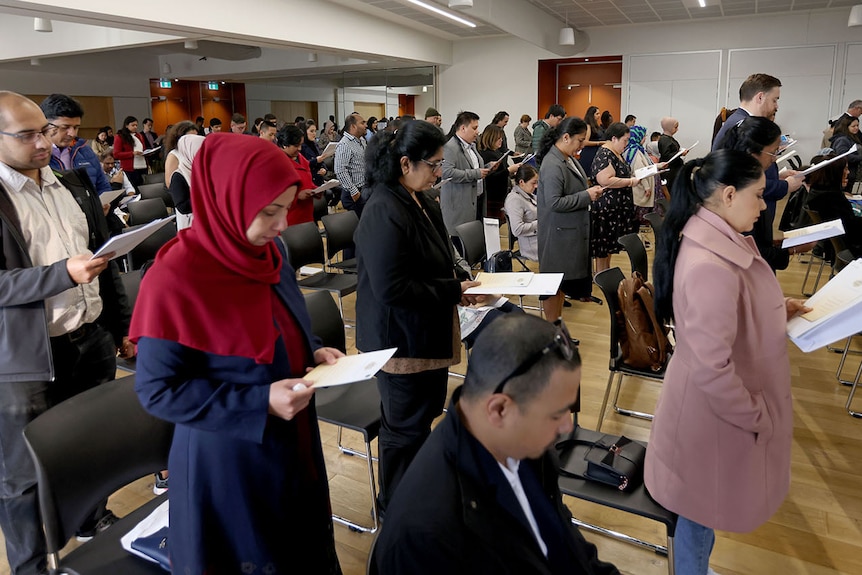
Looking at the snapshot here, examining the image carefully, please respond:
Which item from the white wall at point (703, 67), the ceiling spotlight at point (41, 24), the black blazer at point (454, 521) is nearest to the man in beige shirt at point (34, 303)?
the black blazer at point (454, 521)

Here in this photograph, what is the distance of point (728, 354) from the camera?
1613mm

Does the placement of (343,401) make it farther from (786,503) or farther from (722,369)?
(786,503)

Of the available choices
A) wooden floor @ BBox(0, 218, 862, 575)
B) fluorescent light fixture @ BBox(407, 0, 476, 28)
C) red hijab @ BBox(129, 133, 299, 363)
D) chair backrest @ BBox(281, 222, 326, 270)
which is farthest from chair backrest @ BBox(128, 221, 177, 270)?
fluorescent light fixture @ BBox(407, 0, 476, 28)

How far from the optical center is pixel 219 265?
1.33 meters

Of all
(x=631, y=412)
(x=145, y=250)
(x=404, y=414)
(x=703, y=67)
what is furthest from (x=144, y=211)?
(x=703, y=67)

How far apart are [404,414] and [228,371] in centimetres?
100

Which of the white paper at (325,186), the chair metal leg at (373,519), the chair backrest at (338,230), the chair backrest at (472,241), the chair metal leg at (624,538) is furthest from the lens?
the white paper at (325,186)

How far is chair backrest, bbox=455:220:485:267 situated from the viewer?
13.8 ft

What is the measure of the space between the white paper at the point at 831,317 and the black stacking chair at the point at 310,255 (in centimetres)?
289

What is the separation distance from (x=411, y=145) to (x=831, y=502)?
2337mm

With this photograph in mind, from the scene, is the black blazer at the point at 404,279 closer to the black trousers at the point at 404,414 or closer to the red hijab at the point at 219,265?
the black trousers at the point at 404,414

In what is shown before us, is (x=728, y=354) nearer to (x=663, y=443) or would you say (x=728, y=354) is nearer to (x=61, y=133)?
(x=663, y=443)

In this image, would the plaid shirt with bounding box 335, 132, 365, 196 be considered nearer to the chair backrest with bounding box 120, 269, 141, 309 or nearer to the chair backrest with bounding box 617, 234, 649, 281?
the chair backrest with bounding box 617, 234, 649, 281

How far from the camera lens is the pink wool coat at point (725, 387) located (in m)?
1.64
